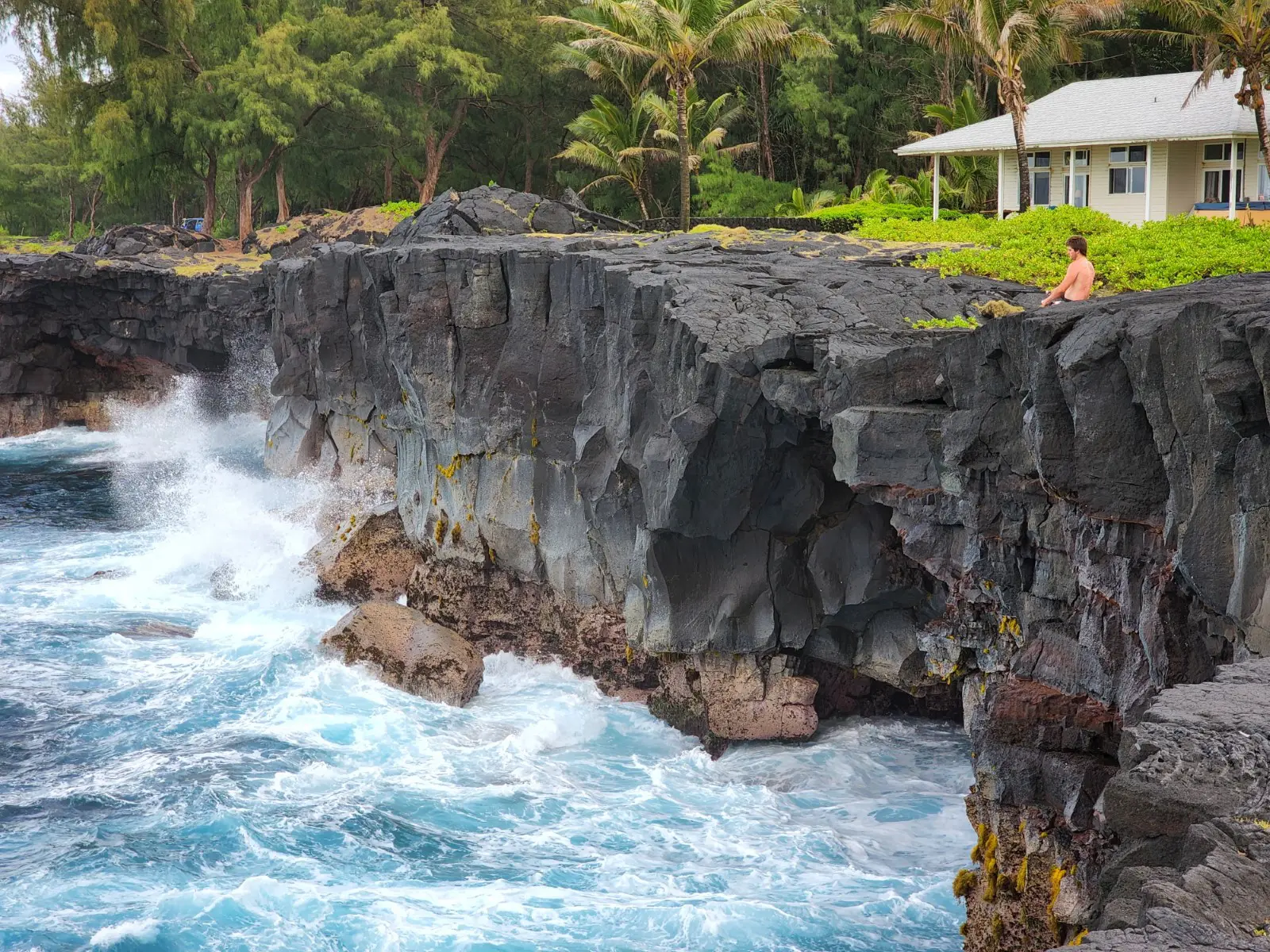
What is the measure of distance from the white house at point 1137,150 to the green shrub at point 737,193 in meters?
12.6

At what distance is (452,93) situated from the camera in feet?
173

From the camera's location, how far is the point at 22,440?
47438 millimetres

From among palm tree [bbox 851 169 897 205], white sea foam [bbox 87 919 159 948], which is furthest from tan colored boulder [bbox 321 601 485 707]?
palm tree [bbox 851 169 897 205]

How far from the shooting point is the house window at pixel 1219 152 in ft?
95.9

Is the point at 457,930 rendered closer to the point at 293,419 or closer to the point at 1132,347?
the point at 1132,347

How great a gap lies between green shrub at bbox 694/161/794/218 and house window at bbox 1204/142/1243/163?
1755cm

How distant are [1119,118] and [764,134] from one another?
19587 millimetres

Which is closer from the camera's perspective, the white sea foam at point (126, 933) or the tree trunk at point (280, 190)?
the white sea foam at point (126, 933)

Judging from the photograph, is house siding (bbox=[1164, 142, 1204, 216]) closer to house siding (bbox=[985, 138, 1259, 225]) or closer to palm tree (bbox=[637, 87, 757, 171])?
house siding (bbox=[985, 138, 1259, 225])

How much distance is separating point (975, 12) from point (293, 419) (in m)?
19.2

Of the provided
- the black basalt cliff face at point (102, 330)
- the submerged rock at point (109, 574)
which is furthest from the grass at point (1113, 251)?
the black basalt cliff face at point (102, 330)

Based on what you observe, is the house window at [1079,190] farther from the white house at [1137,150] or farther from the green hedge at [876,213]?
the green hedge at [876,213]

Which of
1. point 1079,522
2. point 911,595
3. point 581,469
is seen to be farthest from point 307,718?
point 1079,522

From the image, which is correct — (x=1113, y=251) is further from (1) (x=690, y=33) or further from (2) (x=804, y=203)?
(2) (x=804, y=203)
